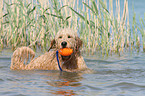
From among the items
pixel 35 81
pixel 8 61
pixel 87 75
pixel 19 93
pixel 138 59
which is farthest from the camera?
pixel 138 59

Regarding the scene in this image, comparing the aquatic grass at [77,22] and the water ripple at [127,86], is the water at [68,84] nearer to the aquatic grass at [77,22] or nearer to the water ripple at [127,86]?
the water ripple at [127,86]

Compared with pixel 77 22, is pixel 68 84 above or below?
below

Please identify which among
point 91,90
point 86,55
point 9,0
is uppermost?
point 9,0

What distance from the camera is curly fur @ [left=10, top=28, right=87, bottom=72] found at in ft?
20.0

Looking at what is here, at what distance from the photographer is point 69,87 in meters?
4.66

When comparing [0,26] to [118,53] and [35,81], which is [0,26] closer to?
[118,53]

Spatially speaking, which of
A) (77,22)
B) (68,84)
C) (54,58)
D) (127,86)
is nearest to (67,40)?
(54,58)

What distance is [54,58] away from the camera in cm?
636

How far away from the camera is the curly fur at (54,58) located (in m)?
6.10

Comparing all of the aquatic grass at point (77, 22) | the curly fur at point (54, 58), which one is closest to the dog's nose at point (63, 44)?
the curly fur at point (54, 58)

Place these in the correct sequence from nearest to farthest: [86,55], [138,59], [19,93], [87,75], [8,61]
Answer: [19,93]
[87,75]
[8,61]
[138,59]
[86,55]

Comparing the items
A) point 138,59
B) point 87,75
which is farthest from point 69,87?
point 138,59

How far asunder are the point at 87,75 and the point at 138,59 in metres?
3.30

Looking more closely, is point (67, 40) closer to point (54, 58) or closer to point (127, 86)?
point (54, 58)
